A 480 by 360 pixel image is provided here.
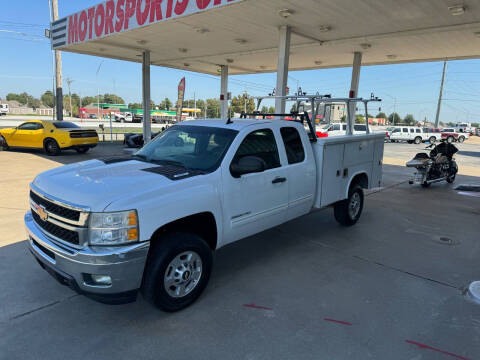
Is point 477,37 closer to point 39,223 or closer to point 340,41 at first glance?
point 340,41

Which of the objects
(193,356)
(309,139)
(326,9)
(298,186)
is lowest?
(193,356)

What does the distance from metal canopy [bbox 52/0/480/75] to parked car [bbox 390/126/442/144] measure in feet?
51.6

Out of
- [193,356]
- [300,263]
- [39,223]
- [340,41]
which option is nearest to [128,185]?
[39,223]

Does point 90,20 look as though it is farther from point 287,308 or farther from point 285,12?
point 287,308

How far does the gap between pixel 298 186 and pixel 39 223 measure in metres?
3.17

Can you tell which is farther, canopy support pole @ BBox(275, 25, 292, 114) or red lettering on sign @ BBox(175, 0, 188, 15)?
canopy support pole @ BBox(275, 25, 292, 114)

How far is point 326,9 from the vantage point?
31.1 ft

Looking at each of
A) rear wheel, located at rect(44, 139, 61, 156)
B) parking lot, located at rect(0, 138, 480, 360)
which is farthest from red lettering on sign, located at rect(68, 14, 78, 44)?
parking lot, located at rect(0, 138, 480, 360)

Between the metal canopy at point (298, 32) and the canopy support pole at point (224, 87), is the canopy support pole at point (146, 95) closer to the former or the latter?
the metal canopy at point (298, 32)

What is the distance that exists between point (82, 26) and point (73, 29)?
2.84ft

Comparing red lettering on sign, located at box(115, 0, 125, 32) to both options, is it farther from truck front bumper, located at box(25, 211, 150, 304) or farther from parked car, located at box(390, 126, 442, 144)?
parked car, located at box(390, 126, 442, 144)

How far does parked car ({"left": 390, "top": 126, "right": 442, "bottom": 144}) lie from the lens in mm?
31609

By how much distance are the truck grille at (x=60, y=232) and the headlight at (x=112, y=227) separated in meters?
0.20

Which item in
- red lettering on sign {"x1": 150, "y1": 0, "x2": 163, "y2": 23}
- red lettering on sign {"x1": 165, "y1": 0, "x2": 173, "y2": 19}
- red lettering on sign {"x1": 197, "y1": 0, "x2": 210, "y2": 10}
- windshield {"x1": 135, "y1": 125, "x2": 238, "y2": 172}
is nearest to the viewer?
windshield {"x1": 135, "y1": 125, "x2": 238, "y2": 172}
